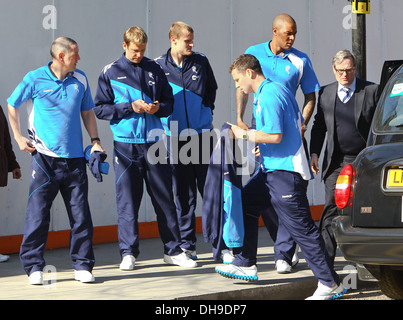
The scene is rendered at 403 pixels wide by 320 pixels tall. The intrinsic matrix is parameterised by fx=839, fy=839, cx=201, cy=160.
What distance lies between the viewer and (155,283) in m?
7.48

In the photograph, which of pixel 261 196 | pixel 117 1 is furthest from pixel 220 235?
pixel 117 1

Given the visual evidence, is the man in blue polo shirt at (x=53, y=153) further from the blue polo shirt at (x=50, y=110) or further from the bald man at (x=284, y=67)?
the bald man at (x=284, y=67)

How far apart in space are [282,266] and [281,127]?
5.65 ft

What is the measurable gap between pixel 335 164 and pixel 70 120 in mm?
2508

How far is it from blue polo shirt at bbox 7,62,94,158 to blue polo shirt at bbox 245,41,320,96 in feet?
6.66

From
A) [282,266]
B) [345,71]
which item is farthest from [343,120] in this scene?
[282,266]

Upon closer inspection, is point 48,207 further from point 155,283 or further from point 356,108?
point 356,108

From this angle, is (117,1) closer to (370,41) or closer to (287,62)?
(287,62)

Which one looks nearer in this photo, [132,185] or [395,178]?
[395,178]

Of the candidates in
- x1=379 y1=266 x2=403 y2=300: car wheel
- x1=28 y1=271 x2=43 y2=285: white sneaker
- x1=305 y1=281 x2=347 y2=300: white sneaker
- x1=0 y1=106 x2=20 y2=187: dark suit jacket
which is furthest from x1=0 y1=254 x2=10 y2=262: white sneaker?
x1=379 y1=266 x2=403 y2=300: car wheel

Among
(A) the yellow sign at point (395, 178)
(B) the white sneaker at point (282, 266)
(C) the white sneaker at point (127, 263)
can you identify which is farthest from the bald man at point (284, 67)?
(A) the yellow sign at point (395, 178)

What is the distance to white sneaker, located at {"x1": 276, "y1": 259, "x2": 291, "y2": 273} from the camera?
8008 millimetres

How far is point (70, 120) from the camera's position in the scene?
7.52m

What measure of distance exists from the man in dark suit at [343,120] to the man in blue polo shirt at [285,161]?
2.81 feet
